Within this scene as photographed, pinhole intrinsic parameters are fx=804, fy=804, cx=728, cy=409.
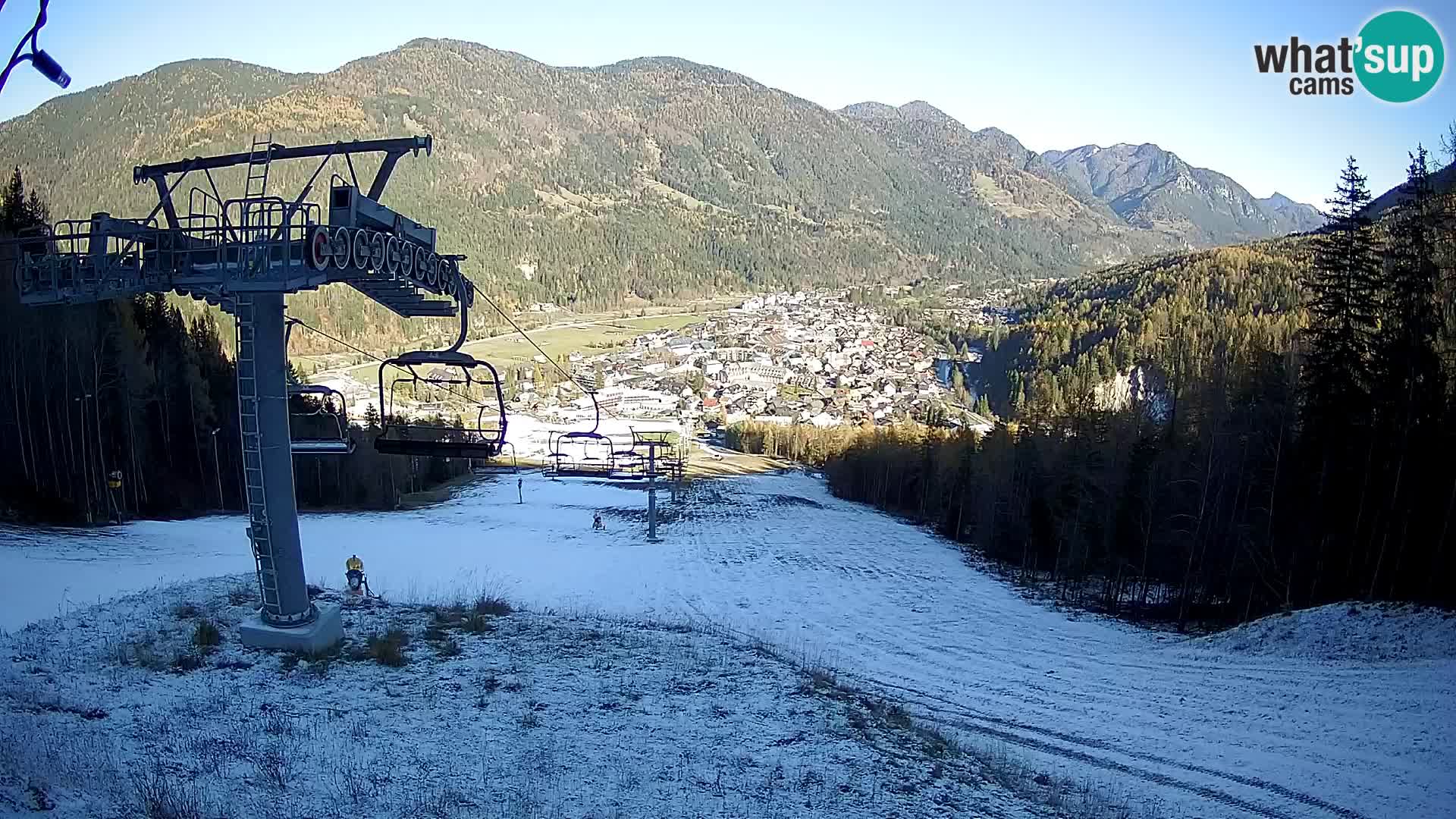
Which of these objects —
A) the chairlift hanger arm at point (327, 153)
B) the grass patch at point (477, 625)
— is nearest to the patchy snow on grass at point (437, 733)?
the grass patch at point (477, 625)

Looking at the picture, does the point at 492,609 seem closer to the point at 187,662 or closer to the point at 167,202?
the point at 187,662

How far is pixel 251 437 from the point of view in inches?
430

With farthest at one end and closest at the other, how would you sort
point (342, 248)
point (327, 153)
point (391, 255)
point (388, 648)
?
point (388, 648) → point (327, 153) → point (391, 255) → point (342, 248)

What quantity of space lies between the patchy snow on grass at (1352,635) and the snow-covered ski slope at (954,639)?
10.1 inches

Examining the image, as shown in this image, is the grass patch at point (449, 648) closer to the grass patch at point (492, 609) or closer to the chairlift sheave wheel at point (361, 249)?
the grass patch at point (492, 609)

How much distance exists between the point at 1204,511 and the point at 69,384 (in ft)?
132

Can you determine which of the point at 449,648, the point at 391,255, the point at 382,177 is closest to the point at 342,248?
the point at 391,255

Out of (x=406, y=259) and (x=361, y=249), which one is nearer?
(x=361, y=249)

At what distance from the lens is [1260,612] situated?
2411 cm

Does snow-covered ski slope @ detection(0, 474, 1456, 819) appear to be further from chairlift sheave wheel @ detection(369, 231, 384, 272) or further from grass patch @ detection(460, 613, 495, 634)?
chairlift sheave wheel @ detection(369, 231, 384, 272)

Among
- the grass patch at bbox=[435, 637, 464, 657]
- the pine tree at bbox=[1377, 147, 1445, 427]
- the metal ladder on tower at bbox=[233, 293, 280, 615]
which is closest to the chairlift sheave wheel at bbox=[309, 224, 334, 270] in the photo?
the metal ladder on tower at bbox=[233, 293, 280, 615]

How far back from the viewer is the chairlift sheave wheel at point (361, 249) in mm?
9562

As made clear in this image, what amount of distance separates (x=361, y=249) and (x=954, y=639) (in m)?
17.7

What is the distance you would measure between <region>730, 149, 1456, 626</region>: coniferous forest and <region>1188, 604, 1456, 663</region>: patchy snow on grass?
117cm
